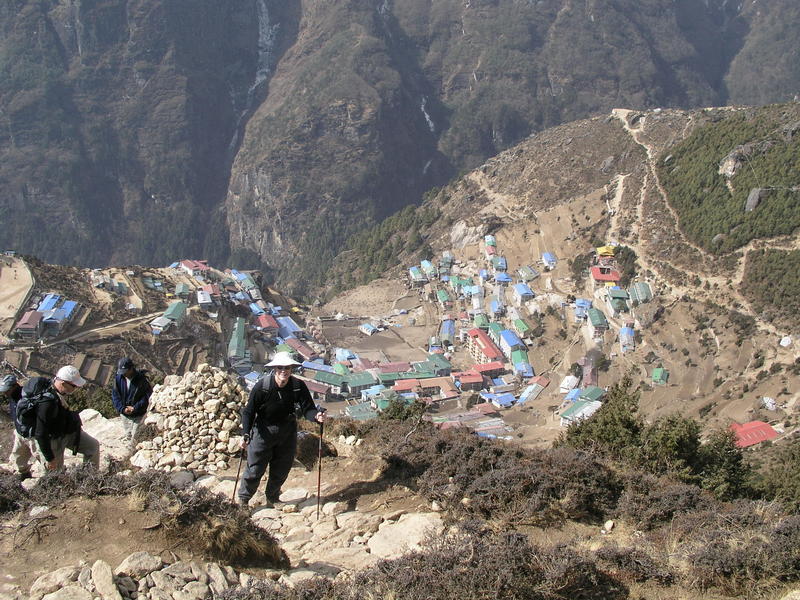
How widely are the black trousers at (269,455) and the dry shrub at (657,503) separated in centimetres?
397

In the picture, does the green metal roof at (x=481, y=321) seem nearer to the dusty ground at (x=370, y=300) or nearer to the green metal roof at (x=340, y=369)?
the dusty ground at (x=370, y=300)

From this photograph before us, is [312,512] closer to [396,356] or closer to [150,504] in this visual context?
[150,504]

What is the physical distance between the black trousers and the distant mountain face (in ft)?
270

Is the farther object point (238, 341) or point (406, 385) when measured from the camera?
point (238, 341)

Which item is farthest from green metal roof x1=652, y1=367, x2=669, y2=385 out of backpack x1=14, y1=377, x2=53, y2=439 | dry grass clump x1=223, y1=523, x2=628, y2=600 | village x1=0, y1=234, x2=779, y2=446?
backpack x1=14, y1=377, x2=53, y2=439

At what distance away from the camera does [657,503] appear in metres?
7.51

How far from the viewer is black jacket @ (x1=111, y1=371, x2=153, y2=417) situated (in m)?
8.27

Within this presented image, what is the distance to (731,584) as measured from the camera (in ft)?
18.1

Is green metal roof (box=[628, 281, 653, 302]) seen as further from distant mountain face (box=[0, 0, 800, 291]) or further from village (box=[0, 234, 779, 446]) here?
distant mountain face (box=[0, 0, 800, 291])

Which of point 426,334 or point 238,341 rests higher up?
point 238,341

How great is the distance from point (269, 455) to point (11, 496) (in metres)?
2.46

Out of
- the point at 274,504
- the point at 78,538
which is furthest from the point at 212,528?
the point at 274,504

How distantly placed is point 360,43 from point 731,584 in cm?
13020

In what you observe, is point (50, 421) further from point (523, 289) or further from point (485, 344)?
point (523, 289)
